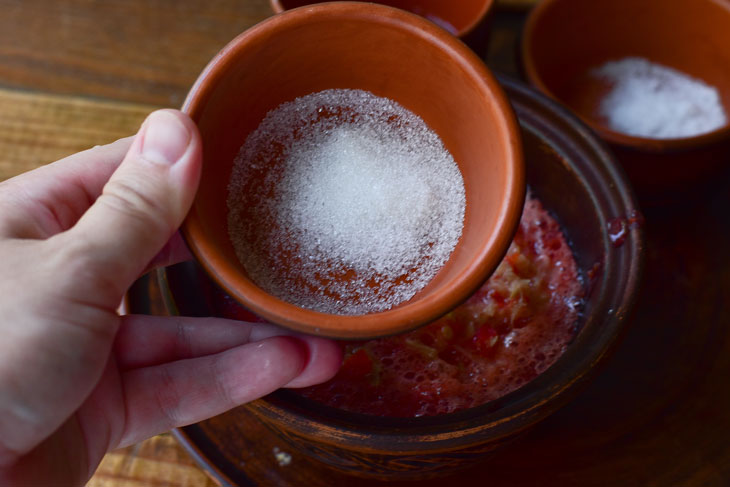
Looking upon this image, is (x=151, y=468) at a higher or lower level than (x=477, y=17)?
lower

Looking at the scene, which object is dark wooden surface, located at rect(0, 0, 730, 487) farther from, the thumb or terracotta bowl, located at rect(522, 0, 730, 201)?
the thumb

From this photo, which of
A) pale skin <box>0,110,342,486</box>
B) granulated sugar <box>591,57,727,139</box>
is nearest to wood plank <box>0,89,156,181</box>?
pale skin <box>0,110,342,486</box>

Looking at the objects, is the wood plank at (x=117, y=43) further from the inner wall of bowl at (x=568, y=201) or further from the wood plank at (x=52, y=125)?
the inner wall of bowl at (x=568, y=201)

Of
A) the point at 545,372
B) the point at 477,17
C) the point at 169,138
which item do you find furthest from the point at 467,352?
the point at 477,17

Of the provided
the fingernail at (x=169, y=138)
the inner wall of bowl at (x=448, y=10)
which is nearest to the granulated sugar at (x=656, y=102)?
the inner wall of bowl at (x=448, y=10)

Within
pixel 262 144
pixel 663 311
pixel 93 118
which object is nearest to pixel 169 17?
pixel 93 118

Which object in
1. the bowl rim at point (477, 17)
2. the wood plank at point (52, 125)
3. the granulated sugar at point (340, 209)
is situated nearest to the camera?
the granulated sugar at point (340, 209)

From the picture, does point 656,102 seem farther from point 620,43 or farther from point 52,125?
point 52,125
